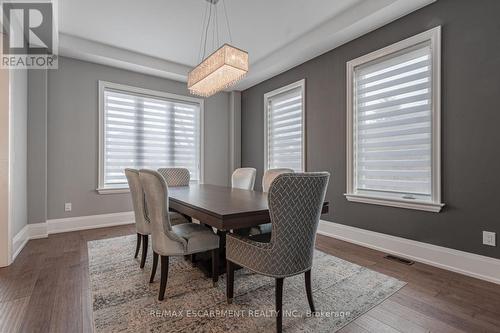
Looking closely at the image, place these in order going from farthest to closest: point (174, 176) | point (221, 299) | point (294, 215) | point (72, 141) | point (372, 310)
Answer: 1. point (72, 141)
2. point (174, 176)
3. point (221, 299)
4. point (372, 310)
5. point (294, 215)

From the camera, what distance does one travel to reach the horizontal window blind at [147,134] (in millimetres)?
4121

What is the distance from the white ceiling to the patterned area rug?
2.77 metres

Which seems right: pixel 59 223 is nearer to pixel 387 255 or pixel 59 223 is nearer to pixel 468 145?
pixel 387 255

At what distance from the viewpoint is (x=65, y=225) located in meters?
3.71

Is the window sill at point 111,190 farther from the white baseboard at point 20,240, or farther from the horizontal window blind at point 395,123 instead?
the horizontal window blind at point 395,123

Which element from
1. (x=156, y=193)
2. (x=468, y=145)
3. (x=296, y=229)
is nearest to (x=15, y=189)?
(x=156, y=193)

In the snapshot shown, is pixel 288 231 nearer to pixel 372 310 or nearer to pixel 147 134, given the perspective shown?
pixel 372 310

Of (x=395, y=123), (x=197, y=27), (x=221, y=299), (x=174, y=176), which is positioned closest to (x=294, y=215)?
(x=221, y=299)

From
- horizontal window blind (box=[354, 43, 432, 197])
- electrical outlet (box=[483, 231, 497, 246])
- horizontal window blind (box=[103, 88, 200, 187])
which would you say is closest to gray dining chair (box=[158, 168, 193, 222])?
horizontal window blind (box=[103, 88, 200, 187])

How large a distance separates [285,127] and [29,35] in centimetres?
386

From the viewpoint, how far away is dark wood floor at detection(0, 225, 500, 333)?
1.59 m

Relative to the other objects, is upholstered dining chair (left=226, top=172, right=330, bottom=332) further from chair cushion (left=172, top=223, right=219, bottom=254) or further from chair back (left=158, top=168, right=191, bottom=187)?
chair back (left=158, top=168, right=191, bottom=187)

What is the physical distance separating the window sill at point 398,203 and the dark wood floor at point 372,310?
59cm

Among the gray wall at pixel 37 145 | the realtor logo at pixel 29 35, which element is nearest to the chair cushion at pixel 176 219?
the gray wall at pixel 37 145
